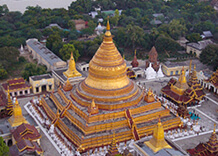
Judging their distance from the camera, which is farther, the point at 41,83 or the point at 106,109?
the point at 41,83

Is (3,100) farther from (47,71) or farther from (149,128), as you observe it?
(149,128)

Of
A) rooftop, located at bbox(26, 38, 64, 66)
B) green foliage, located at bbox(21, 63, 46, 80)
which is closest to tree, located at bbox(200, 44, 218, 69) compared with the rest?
rooftop, located at bbox(26, 38, 64, 66)

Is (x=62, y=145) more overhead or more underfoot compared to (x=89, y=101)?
more underfoot

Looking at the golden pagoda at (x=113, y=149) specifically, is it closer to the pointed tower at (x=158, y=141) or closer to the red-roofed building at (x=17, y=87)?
the pointed tower at (x=158, y=141)

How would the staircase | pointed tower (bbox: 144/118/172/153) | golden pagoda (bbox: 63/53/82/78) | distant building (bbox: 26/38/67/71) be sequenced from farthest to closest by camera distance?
1. distant building (bbox: 26/38/67/71)
2. golden pagoda (bbox: 63/53/82/78)
3. the staircase
4. pointed tower (bbox: 144/118/172/153)

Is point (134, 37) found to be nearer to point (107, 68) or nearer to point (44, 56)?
point (44, 56)

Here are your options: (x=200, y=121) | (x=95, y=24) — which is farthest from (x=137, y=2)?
(x=200, y=121)

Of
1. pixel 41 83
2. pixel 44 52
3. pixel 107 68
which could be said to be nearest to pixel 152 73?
pixel 107 68

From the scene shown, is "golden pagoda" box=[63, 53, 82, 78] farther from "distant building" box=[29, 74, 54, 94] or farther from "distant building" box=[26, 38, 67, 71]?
"distant building" box=[26, 38, 67, 71]
